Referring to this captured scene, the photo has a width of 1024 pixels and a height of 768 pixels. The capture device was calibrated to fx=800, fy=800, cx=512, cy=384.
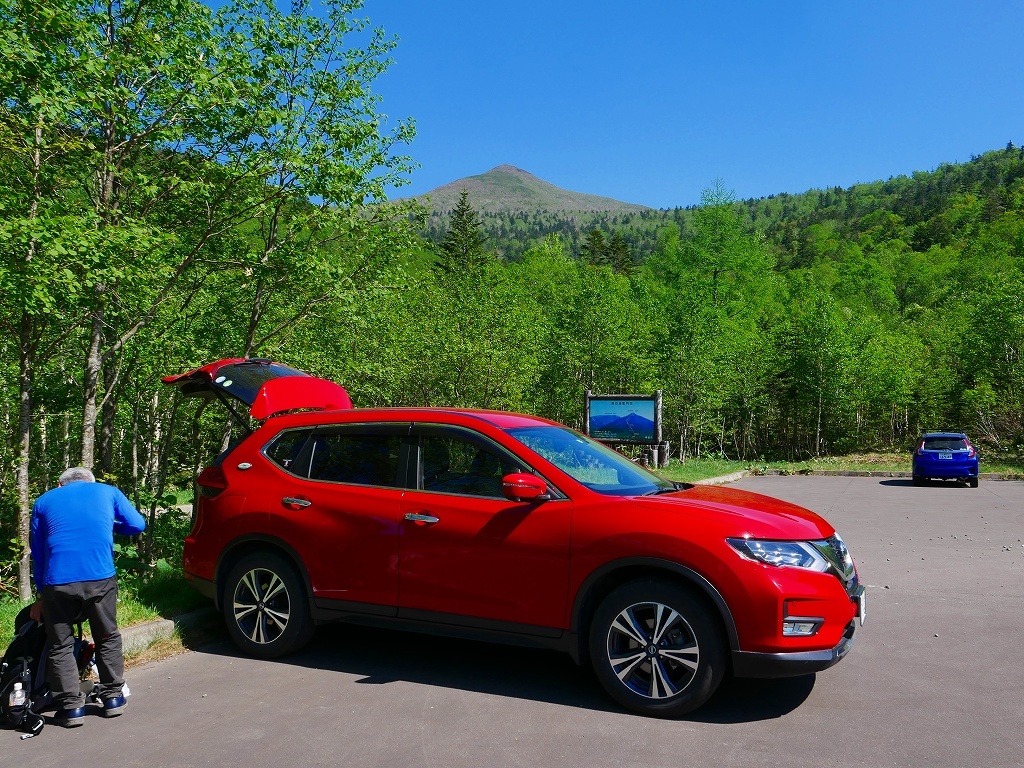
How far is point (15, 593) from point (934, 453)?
22.4 meters

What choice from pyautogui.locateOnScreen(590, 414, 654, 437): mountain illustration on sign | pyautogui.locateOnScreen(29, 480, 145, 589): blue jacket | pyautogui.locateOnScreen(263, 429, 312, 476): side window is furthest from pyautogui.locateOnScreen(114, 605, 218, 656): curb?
pyautogui.locateOnScreen(590, 414, 654, 437): mountain illustration on sign

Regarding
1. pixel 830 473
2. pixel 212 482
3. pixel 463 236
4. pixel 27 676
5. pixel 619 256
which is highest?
pixel 619 256

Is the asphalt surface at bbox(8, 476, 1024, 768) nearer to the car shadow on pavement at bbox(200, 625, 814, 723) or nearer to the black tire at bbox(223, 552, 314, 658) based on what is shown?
the car shadow on pavement at bbox(200, 625, 814, 723)

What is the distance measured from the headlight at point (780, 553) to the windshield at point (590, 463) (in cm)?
86

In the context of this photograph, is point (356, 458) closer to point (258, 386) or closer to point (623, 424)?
point (258, 386)

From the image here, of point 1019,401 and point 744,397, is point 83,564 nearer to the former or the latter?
point 1019,401

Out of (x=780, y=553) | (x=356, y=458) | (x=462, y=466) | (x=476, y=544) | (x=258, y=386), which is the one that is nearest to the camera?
(x=780, y=553)

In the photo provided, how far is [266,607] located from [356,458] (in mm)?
1286

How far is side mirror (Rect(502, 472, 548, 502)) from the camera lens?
489cm

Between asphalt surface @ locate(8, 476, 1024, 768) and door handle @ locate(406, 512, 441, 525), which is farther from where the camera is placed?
door handle @ locate(406, 512, 441, 525)

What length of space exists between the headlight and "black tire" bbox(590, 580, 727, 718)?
403 millimetres

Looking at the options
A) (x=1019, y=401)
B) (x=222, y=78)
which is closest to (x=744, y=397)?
(x=1019, y=401)

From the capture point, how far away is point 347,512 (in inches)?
222

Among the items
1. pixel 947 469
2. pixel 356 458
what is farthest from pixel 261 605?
pixel 947 469
